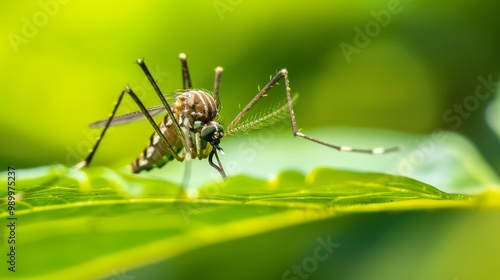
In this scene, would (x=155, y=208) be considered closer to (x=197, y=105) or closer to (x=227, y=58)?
(x=197, y=105)

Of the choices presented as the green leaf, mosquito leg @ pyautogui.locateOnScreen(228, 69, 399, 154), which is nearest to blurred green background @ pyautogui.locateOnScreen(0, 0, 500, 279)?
mosquito leg @ pyautogui.locateOnScreen(228, 69, 399, 154)

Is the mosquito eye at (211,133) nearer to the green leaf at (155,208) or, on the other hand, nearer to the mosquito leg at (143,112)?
the mosquito leg at (143,112)

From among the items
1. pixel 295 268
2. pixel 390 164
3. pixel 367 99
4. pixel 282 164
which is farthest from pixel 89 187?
pixel 367 99

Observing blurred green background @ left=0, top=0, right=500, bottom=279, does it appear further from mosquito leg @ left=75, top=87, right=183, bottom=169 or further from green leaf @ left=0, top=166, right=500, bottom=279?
green leaf @ left=0, top=166, right=500, bottom=279

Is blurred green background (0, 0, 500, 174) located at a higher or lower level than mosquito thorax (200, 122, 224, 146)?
higher

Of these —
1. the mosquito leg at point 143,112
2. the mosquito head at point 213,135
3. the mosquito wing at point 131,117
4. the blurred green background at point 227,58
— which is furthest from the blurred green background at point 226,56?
the mosquito head at point 213,135

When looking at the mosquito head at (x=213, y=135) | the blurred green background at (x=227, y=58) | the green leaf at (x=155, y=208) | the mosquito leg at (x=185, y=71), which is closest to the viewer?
the green leaf at (x=155, y=208)

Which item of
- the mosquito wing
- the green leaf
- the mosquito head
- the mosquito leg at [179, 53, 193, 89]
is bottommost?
the green leaf

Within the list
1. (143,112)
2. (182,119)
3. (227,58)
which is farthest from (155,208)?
(227,58)
